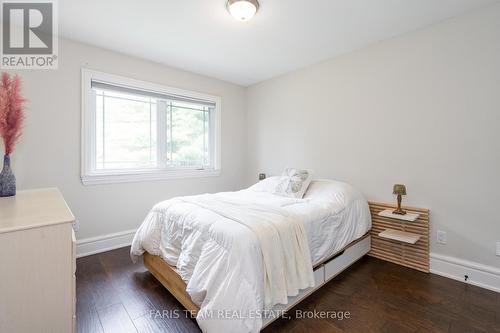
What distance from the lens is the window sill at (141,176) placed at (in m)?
2.73

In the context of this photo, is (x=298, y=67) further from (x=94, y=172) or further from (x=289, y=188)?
(x=94, y=172)

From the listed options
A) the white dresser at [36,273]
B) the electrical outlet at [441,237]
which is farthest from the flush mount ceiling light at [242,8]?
the electrical outlet at [441,237]

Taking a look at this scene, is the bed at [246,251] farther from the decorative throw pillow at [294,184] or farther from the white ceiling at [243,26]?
the white ceiling at [243,26]

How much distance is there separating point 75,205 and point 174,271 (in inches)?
66.7

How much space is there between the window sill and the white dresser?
63.5 inches

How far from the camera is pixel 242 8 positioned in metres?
1.95

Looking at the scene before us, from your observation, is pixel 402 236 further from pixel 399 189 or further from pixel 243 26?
pixel 243 26

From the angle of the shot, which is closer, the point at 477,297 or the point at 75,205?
the point at 477,297

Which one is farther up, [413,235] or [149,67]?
[149,67]

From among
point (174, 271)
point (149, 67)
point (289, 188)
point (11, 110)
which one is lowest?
point (174, 271)

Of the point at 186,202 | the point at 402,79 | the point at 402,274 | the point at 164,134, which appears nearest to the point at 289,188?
the point at 186,202

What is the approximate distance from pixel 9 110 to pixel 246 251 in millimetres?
1947

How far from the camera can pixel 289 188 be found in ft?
8.80

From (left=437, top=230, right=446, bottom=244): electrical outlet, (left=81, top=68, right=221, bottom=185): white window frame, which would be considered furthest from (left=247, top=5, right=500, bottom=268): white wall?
(left=81, top=68, right=221, bottom=185): white window frame
